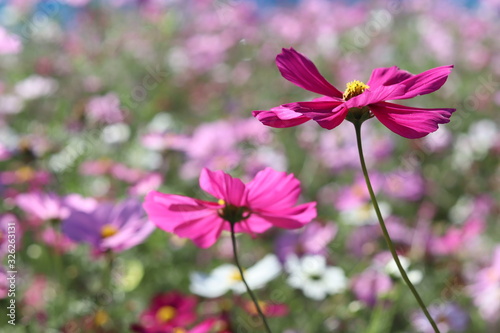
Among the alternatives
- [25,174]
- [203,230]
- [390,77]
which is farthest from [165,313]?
[25,174]

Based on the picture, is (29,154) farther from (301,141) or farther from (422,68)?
(422,68)

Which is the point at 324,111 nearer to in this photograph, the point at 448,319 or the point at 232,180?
the point at 232,180

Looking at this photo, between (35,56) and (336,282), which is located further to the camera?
(35,56)

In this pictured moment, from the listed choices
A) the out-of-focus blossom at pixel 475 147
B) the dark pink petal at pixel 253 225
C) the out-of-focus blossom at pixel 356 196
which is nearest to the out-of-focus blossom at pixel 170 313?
the dark pink petal at pixel 253 225

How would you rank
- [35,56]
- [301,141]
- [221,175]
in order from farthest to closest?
[35,56] < [301,141] < [221,175]

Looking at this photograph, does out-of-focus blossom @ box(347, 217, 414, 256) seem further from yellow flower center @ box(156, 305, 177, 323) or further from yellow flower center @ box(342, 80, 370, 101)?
yellow flower center @ box(342, 80, 370, 101)

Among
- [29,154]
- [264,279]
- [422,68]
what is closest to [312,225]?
[264,279]

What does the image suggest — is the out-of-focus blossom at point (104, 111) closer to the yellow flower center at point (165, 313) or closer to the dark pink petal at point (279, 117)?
the yellow flower center at point (165, 313)
